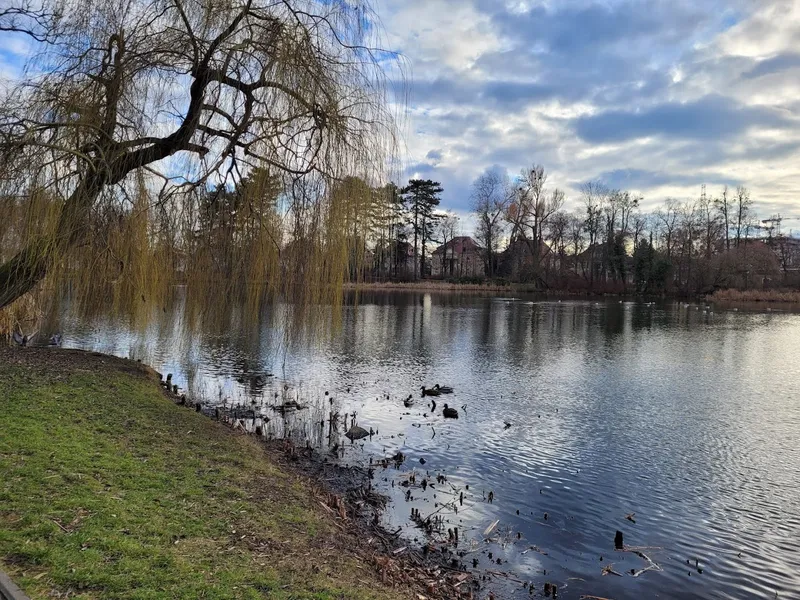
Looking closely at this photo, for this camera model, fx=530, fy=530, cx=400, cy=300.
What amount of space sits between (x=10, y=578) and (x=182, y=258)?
16.1 ft

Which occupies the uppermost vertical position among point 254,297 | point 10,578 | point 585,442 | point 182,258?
point 182,258

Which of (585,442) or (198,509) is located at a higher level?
(198,509)

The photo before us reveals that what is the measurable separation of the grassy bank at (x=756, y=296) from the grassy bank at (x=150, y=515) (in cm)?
5158

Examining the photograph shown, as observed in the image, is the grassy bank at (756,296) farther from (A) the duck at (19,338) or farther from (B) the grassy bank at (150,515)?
(B) the grassy bank at (150,515)

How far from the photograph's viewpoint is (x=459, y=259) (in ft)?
226

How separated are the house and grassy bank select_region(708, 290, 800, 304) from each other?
82.4 feet

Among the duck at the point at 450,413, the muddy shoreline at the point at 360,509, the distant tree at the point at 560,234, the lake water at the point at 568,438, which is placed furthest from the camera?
the distant tree at the point at 560,234

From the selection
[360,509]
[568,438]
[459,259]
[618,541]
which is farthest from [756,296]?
[360,509]

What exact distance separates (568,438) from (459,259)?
60.4 m

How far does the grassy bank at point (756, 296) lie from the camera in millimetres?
45969

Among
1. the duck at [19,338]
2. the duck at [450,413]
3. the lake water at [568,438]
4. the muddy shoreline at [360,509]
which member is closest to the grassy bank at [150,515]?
the muddy shoreline at [360,509]

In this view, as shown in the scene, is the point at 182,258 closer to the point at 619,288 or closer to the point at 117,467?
the point at 117,467

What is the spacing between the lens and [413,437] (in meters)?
8.86

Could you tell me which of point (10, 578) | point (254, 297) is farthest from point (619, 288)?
point (10, 578)
